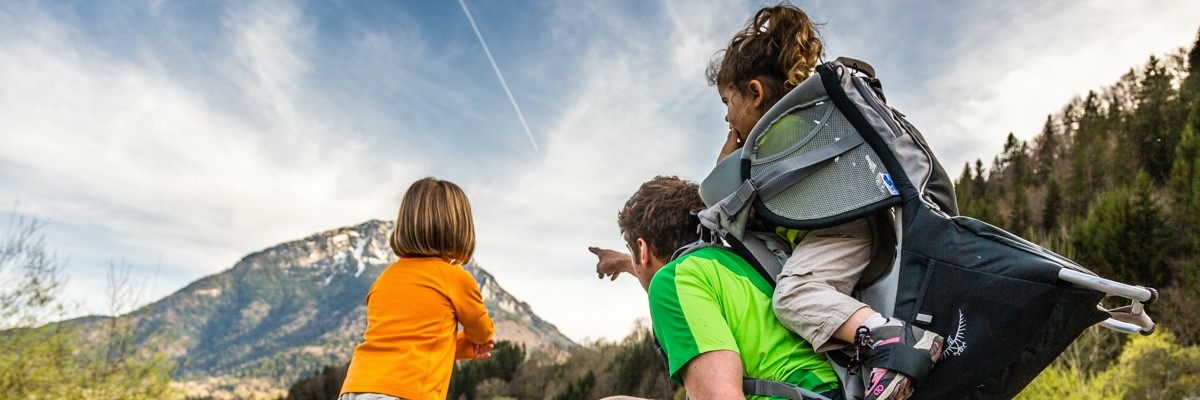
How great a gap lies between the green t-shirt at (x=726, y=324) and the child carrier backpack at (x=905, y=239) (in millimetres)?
63

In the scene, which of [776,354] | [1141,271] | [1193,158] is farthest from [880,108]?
[1193,158]

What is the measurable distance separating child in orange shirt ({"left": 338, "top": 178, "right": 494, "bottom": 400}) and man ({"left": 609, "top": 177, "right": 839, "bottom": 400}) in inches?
66.7

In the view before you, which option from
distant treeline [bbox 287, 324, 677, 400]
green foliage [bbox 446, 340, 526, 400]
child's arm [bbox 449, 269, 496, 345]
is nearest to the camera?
child's arm [bbox 449, 269, 496, 345]

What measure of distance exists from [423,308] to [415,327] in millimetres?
98

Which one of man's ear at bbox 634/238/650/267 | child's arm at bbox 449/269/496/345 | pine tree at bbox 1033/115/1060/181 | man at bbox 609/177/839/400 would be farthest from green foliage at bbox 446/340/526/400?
man at bbox 609/177/839/400

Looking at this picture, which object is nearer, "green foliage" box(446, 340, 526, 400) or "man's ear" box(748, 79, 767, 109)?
A: "man's ear" box(748, 79, 767, 109)

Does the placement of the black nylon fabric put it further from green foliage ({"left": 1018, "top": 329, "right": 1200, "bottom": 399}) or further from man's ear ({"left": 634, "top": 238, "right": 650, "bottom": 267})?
green foliage ({"left": 1018, "top": 329, "right": 1200, "bottom": 399})

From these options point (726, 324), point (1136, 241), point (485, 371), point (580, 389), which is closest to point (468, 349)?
point (726, 324)

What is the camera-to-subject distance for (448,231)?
357 cm

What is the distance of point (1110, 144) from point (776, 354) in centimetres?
5445

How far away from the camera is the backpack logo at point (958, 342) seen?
1.67 metres

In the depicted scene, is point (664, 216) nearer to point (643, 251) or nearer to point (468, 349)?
point (643, 251)

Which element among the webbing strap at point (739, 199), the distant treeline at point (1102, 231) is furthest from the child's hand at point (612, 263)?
the distant treeline at point (1102, 231)

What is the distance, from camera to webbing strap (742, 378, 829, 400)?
1801mm
